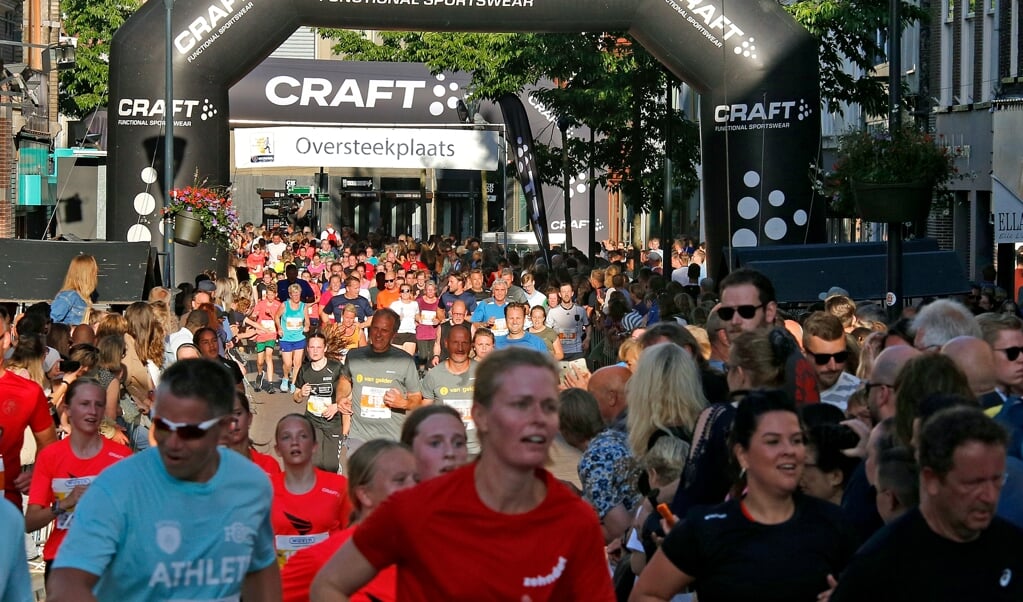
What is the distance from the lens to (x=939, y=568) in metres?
3.88

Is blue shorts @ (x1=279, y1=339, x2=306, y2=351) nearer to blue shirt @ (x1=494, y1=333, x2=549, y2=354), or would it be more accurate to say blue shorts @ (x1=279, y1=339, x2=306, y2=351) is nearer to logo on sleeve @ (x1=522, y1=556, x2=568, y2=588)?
blue shirt @ (x1=494, y1=333, x2=549, y2=354)

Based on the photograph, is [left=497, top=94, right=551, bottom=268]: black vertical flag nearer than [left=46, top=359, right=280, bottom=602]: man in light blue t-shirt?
No

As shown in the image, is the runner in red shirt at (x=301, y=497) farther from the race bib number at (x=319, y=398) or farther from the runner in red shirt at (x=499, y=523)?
the race bib number at (x=319, y=398)

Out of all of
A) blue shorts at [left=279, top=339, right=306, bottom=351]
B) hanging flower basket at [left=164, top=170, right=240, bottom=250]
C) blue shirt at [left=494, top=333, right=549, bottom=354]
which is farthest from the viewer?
blue shorts at [left=279, top=339, right=306, bottom=351]

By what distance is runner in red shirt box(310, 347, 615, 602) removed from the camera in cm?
367

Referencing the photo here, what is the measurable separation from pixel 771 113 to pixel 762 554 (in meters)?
15.2

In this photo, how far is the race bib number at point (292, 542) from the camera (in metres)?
6.60

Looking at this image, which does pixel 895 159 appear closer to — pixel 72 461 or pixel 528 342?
pixel 528 342

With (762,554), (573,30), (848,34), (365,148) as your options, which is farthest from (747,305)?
(365,148)

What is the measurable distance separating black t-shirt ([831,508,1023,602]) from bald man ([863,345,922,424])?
1.92 metres

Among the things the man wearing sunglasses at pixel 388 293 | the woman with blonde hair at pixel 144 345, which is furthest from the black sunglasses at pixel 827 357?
the man wearing sunglasses at pixel 388 293

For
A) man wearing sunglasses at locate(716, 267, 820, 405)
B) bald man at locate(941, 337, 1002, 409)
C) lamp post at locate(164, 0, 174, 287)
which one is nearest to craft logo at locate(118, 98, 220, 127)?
lamp post at locate(164, 0, 174, 287)

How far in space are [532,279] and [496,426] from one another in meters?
14.4

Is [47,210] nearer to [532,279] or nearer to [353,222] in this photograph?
[353,222]
